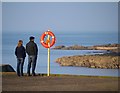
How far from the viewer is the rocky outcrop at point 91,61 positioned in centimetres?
5270

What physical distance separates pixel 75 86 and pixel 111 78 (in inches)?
95.8

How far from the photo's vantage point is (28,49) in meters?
17.6

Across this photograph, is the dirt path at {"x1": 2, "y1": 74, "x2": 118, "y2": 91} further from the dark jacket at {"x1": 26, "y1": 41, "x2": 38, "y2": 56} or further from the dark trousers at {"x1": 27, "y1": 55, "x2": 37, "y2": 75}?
the dark jacket at {"x1": 26, "y1": 41, "x2": 38, "y2": 56}

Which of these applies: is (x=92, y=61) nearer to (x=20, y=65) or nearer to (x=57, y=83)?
(x=20, y=65)

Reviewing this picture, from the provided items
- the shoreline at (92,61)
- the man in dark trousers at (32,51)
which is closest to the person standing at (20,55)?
the man in dark trousers at (32,51)

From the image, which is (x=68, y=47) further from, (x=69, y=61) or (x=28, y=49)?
(x=28, y=49)

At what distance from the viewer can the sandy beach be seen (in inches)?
542

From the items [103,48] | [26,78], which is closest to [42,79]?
[26,78]

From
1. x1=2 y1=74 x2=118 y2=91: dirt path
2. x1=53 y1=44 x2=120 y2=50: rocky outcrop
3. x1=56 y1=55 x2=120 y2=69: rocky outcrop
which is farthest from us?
x1=53 y1=44 x2=120 y2=50: rocky outcrop

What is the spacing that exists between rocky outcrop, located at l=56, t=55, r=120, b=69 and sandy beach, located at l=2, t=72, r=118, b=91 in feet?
112

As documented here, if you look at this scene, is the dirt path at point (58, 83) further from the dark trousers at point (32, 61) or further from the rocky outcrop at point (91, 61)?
the rocky outcrop at point (91, 61)

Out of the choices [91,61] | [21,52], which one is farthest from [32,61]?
[91,61]

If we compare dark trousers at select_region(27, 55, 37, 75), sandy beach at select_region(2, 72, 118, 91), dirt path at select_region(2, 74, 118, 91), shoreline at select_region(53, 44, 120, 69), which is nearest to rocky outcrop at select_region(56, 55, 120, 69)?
shoreline at select_region(53, 44, 120, 69)

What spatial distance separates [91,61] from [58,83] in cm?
4020
